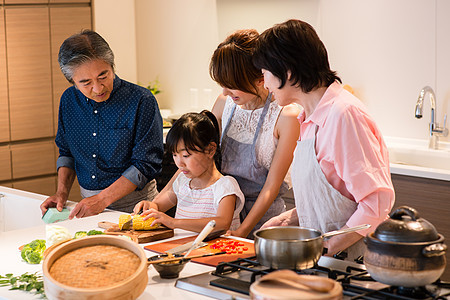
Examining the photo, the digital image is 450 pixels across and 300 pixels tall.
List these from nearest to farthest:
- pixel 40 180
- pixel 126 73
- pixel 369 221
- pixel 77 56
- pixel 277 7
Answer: pixel 369 221, pixel 77 56, pixel 277 7, pixel 40 180, pixel 126 73

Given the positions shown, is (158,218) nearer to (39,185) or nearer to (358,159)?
(358,159)

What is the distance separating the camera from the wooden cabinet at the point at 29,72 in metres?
4.44

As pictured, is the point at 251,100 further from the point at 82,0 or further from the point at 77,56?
the point at 82,0

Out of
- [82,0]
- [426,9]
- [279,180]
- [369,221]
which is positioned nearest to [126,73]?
[82,0]

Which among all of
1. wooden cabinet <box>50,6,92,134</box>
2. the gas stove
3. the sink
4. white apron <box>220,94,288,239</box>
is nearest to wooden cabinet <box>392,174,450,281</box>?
the sink

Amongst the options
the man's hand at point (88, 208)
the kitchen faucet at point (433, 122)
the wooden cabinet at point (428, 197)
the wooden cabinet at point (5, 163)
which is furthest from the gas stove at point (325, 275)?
the wooden cabinet at point (5, 163)

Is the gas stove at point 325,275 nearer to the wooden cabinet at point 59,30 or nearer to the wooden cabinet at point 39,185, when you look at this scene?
the wooden cabinet at point 39,185

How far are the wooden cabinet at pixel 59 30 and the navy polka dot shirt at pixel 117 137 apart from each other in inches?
82.6

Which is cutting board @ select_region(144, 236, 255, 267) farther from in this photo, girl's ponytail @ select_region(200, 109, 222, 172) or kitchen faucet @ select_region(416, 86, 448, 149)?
kitchen faucet @ select_region(416, 86, 448, 149)

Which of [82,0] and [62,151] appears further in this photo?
[82,0]

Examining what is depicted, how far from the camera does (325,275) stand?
151 cm

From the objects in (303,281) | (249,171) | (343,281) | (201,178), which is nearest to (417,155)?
(249,171)

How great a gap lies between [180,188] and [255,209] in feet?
1.01

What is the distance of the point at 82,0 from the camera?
15.7 feet
